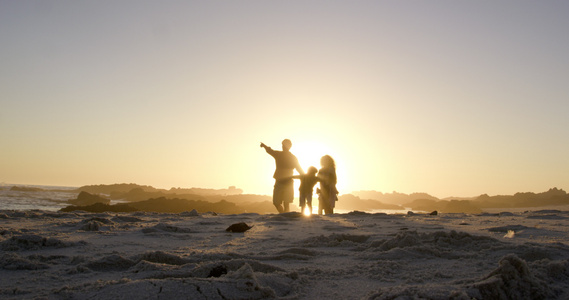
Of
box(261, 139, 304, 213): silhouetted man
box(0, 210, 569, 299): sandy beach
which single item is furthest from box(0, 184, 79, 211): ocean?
box(0, 210, 569, 299): sandy beach

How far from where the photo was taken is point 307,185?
10.7 m

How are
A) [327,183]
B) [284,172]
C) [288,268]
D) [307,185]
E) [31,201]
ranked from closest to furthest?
[288,268] < [307,185] < [327,183] < [284,172] < [31,201]

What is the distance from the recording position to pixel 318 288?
2.31 metres

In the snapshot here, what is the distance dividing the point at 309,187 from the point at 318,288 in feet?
27.3

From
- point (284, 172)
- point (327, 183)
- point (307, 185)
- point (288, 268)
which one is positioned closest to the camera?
point (288, 268)

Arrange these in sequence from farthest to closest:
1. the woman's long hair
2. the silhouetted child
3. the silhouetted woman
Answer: the woman's long hair
the silhouetted woman
the silhouetted child

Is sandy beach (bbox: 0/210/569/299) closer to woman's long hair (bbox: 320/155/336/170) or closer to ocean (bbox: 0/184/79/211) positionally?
woman's long hair (bbox: 320/155/336/170)

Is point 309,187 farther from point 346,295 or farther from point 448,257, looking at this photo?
point 346,295

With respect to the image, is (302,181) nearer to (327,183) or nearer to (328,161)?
(327,183)

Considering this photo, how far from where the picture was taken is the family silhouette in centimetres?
1066

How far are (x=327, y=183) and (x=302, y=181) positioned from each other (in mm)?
739

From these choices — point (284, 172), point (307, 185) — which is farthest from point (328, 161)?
point (284, 172)

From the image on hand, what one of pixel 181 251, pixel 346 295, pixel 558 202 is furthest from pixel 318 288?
pixel 558 202

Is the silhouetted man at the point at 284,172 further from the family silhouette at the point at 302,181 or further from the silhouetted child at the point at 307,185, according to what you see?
the silhouetted child at the point at 307,185
